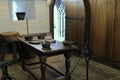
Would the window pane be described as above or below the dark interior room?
above

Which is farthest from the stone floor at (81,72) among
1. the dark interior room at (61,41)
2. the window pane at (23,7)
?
the window pane at (23,7)

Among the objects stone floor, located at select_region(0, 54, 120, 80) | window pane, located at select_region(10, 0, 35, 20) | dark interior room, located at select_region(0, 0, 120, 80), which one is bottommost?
stone floor, located at select_region(0, 54, 120, 80)

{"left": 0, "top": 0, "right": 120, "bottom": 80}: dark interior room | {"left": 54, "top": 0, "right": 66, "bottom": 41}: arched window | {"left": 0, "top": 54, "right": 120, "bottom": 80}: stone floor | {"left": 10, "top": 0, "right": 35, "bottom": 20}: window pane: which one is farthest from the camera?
{"left": 54, "top": 0, "right": 66, "bottom": 41}: arched window

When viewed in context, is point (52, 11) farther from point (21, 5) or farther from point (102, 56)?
point (102, 56)

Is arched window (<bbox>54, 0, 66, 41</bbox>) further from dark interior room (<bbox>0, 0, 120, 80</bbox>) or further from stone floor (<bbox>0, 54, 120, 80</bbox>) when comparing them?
stone floor (<bbox>0, 54, 120, 80</bbox>)

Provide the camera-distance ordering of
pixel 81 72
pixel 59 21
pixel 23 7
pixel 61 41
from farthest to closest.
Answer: pixel 59 21, pixel 23 7, pixel 81 72, pixel 61 41

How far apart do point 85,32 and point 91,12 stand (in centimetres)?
49

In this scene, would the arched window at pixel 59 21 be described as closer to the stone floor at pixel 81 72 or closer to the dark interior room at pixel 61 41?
the dark interior room at pixel 61 41

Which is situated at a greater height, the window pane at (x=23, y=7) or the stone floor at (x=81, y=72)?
the window pane at (x=23, y=7)

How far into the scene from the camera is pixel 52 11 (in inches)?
219

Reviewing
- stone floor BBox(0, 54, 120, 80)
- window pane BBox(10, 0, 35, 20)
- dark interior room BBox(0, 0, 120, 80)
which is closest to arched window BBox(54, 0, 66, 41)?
dark interior room BBox(0, 0, 120, 80)

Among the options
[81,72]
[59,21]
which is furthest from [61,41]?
[59,21]

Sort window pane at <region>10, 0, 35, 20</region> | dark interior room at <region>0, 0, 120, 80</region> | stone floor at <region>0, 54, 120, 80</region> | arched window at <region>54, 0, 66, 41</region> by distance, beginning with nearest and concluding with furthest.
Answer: dark interior room at <region>0, 0, 120, 80</region>
stone floor at <region>0, 54, 120, 80</region>
window pane at <region>10, 0, 35, 20</region>
arched window at <region>54, 0, 66, 41</region>

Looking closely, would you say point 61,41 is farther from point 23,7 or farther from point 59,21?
point 23,7
